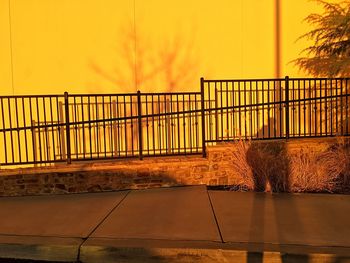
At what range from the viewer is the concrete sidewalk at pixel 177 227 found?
520 cm

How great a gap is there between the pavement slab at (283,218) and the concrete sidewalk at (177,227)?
0.04ft

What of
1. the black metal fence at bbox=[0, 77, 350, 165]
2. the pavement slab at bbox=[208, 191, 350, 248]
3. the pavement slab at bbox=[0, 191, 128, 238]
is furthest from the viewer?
the black metal fence at bbox=[0, 77, 350, 165]

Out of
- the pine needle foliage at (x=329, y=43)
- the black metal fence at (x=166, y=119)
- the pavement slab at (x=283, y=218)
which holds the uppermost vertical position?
the pine needle foliage at (x=329, y=43)

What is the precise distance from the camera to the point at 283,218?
6.49 m

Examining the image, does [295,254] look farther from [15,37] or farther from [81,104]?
[15,37]

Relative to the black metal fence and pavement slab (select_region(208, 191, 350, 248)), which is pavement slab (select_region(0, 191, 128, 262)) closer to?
pavement slab (select_region(208, 191, 350, 248))

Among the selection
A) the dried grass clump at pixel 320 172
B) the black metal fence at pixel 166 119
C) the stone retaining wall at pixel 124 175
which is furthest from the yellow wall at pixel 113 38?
the dried grass clump at pixel 320 172

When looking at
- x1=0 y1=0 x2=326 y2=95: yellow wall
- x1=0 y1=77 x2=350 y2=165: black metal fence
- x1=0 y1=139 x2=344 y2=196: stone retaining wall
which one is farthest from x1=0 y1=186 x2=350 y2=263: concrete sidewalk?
x1=0 y1=0 x2=326 y2=95: yellow wall

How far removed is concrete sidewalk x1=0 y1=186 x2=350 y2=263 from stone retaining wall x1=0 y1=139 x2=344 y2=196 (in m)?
0.26

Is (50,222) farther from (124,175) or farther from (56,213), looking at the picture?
(124,175)

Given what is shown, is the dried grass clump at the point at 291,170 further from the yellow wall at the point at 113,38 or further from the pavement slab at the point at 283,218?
the yellow wall at the point at 113,38

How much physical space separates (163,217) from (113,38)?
235 inches

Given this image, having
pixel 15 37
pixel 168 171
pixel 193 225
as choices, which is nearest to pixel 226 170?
pixel 168 171

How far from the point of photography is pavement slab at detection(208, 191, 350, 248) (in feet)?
18.3
